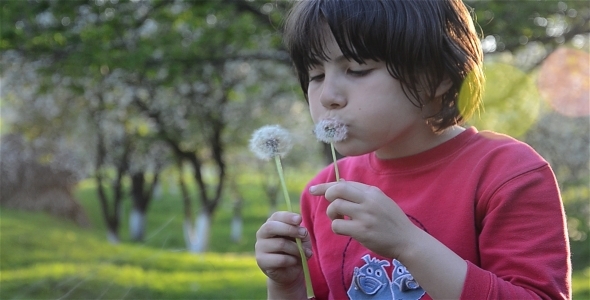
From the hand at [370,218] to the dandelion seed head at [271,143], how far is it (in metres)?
0.23

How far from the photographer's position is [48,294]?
578cm

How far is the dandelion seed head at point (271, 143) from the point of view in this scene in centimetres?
143

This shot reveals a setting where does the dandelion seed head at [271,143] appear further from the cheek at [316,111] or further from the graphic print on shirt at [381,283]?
the graphic print on shirt at [381,283]

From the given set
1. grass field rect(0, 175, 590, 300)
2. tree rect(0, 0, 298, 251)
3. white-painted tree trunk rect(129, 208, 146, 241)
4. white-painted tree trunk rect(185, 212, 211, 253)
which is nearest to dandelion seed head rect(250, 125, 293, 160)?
grass field rect(0, 175, 590, 300)

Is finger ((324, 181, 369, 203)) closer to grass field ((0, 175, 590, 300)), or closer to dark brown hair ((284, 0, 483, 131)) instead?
dark brown hair ((284, 0, 483, 131))

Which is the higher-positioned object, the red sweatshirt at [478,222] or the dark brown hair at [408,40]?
the dark brown hair at [408,40]

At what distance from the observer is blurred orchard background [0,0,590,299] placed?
5.50 m

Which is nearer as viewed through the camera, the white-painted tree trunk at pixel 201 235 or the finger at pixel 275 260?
the finger at pixel 275 260

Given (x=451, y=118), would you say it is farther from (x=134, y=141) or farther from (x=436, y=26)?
(x=134, y=141)

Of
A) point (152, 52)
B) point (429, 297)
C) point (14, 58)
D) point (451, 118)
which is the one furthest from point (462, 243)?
point (14, 58)

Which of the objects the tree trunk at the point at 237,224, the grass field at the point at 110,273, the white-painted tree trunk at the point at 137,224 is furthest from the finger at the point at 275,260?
the tree trunk at the point at 237,224

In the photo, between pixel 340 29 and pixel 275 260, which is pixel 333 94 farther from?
pixel 275 260

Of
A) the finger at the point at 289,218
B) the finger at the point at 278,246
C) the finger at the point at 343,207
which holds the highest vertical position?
the finger at the point at 343,207

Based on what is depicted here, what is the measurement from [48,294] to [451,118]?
5186mm
